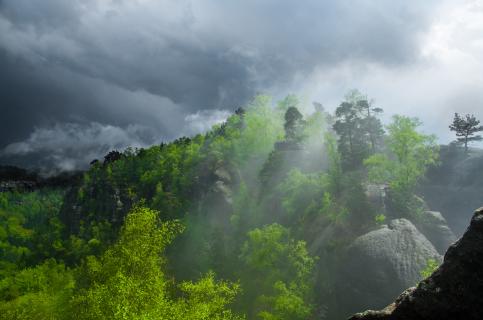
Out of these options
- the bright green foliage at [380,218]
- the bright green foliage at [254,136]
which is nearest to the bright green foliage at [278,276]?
the bright green foliage at [380,218]

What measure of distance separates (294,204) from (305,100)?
6852 cm

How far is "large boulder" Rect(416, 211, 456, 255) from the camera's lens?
6662 cm

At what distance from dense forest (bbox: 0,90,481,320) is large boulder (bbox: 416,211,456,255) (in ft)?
1.30

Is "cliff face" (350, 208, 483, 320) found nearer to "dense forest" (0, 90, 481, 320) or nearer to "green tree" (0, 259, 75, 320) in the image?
"dense forest" (0, 90, 481, 320)

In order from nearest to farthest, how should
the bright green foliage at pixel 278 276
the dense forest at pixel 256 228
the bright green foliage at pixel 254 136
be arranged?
1. the dense forest at pixel 256 228
2. the bright green foliage at pixel 278 276
3. the bright green foliage at pixel 254 136

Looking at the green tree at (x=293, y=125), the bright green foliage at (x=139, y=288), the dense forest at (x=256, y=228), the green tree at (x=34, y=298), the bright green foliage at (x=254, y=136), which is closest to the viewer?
the bright green foliage at (x=139, y=288)

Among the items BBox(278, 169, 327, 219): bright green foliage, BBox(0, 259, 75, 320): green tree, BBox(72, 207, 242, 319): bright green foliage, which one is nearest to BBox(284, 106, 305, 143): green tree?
BBox(278, 169, 327, 219): bright green foliage

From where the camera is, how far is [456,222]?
8556cm

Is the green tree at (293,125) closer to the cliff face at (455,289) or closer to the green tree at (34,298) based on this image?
the green tree at (34,298)

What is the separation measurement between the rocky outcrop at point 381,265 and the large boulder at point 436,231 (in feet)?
33.5

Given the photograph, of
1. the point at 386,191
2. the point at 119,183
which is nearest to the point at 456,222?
the point at 386,191

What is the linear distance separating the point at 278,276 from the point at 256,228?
58.8 ft

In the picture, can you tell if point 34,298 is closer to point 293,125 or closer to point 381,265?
point 381,265

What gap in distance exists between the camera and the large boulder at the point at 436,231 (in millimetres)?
66625
